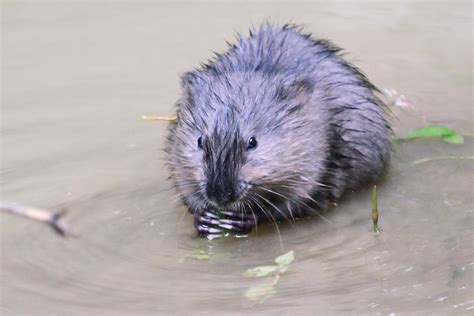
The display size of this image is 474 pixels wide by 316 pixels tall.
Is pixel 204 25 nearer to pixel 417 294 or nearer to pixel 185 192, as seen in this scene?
pixel 185 192

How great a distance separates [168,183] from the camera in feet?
18.4

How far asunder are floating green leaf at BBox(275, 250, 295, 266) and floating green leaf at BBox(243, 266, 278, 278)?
60mm

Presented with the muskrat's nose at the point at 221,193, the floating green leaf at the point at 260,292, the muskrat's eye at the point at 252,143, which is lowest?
the floating green leaf at the point at 260,292

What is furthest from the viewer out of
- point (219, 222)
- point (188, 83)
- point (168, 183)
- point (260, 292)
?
point (168, 183)

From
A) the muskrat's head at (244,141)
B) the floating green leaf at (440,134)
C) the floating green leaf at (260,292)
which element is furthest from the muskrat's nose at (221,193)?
the floating green leaf at (440,134)

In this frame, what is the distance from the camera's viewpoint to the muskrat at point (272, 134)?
179 inches

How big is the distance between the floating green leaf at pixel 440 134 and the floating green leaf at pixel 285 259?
1.75m

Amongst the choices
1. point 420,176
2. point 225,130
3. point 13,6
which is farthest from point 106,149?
point 13,6

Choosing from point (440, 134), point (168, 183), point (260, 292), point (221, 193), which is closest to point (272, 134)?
point (221, 193)

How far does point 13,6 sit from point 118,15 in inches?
47.3

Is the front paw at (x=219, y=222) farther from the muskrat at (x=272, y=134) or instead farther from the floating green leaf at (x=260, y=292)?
the floating green leaf at (x=260, y=292)

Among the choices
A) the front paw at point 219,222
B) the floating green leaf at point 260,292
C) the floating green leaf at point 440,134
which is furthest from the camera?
the floating green leaf at point 440,134

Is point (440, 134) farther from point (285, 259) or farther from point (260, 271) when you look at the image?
point (260, 271)

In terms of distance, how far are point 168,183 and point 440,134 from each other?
1.89 metres
